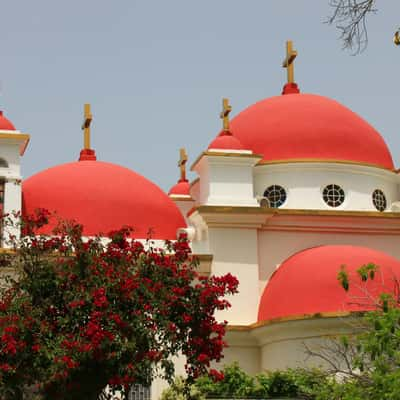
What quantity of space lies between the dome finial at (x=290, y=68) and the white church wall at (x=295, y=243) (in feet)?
17.2

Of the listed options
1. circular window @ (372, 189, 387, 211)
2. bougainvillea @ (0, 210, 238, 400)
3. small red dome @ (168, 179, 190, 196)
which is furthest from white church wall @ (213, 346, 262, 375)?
small red dome @ (168, 179, 190, 196)

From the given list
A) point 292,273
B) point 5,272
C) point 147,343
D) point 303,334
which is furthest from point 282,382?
point 5,272

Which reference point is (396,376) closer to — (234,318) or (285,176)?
(234,318)

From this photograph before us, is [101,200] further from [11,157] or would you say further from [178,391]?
[178,391]

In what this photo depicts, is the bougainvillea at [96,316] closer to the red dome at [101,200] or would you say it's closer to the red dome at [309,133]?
the red dome at [101,200]

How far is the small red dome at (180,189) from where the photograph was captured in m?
28.4

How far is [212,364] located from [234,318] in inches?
45.0

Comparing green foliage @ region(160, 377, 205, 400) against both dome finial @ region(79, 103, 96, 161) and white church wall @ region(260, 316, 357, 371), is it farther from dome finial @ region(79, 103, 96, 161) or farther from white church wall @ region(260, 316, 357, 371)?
dome finial @ region(79, 103, 96, 161)

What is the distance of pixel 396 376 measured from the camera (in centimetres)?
1138

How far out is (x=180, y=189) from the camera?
2861cm

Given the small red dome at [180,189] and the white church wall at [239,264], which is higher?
the small red dome at [180,189]

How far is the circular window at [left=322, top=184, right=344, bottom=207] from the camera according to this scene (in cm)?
2350

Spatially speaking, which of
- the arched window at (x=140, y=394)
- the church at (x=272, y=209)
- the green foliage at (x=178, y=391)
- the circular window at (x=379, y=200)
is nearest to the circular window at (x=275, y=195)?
the church at (x=272, y=209)

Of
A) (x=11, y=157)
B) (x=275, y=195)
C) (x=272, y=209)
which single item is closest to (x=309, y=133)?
(x=275, y=195)
